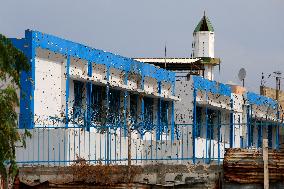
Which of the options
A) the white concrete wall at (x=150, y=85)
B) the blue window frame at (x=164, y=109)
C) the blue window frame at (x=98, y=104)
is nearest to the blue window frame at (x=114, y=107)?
the blue window frame at (x=98, y=104)

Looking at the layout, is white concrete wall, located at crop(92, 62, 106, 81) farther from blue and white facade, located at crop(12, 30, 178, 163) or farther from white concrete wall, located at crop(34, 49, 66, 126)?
white concrete wall, located at crop(34, 49, 66, 126)

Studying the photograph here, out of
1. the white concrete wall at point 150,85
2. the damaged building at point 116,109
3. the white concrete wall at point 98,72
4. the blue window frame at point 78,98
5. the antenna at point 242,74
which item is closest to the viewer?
the damaged building at point 116,109

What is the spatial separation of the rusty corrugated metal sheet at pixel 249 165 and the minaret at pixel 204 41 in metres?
26.2

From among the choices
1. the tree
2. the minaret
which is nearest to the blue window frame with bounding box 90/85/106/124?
the tree

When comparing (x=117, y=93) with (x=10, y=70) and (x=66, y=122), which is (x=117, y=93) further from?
(x=10, y=70)

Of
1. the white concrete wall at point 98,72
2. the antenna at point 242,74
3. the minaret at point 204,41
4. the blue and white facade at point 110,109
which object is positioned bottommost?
the blue and white facade at point 110,109

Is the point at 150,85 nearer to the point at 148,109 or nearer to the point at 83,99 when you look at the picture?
the point at 148,109

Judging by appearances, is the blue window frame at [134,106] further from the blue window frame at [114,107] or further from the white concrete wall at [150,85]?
the blue window frame at [114,107]

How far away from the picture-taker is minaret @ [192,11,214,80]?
144 feet

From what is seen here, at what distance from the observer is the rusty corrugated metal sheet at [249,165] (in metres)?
16.4

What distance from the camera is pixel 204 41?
44906 millimetres

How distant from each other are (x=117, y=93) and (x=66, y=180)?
1287cm

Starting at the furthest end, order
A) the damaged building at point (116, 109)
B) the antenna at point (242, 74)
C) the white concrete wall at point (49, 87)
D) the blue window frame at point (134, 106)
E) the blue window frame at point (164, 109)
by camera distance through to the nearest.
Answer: the antenna at point (242, 74), the blue window frame at point (164, 109), the blue window frame at point (134, 106), the white concrete wall at point (49, 87), the damaged building at point (116, 109)

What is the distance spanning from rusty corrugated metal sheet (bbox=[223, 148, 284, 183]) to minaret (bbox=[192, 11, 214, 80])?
85.9ft
